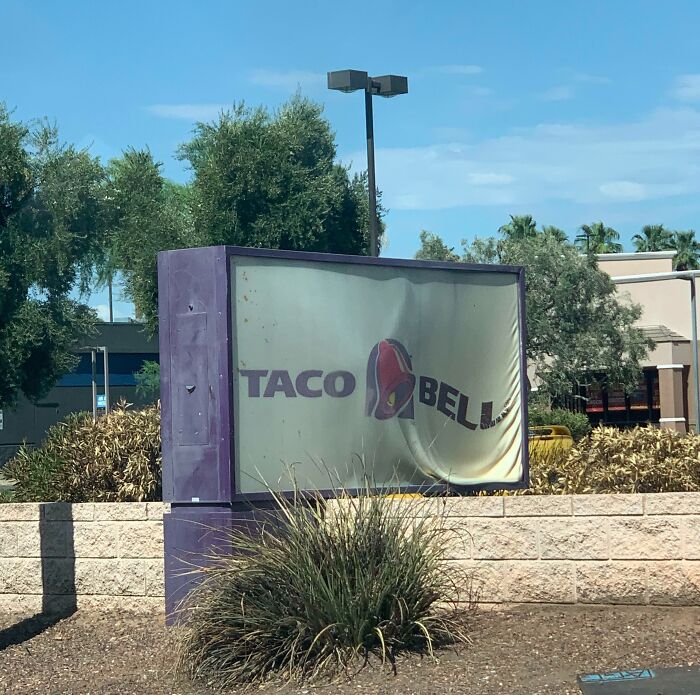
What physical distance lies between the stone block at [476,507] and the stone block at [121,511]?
2.91 metres

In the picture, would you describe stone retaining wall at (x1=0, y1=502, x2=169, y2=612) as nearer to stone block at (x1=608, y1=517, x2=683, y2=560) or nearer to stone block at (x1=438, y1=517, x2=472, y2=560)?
stone block at (x1=438, y1=517, x2=472, y2=560)

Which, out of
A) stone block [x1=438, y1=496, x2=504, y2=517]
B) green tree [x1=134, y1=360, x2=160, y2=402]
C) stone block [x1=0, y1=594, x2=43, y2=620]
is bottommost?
stone block [x1=0, y1=594, x2=43, y2=620]

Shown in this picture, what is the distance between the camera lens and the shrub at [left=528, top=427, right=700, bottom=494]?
9609mm

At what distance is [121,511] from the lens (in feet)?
33.4

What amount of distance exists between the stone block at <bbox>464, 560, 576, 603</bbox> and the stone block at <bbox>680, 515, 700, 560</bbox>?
0.94 metres

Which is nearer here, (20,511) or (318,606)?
(318,606)

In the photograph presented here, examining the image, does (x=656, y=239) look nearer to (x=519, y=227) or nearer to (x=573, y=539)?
(x=519, y=227)

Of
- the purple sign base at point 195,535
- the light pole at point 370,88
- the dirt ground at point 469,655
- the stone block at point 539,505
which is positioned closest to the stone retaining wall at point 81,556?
the dirt ground at point 469,655

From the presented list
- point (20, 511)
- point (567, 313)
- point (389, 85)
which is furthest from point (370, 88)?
point (567, 313)

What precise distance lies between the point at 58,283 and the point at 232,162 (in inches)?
249

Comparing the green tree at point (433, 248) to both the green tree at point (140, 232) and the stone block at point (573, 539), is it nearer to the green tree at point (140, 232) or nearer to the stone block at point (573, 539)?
the green tree at point (140, 232)

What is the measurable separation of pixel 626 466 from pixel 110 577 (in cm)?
494

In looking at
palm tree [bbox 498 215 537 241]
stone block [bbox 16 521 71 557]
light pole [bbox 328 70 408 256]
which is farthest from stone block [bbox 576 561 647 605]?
palm tree [bbox 498 215 537 241]

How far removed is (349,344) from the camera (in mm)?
9805
